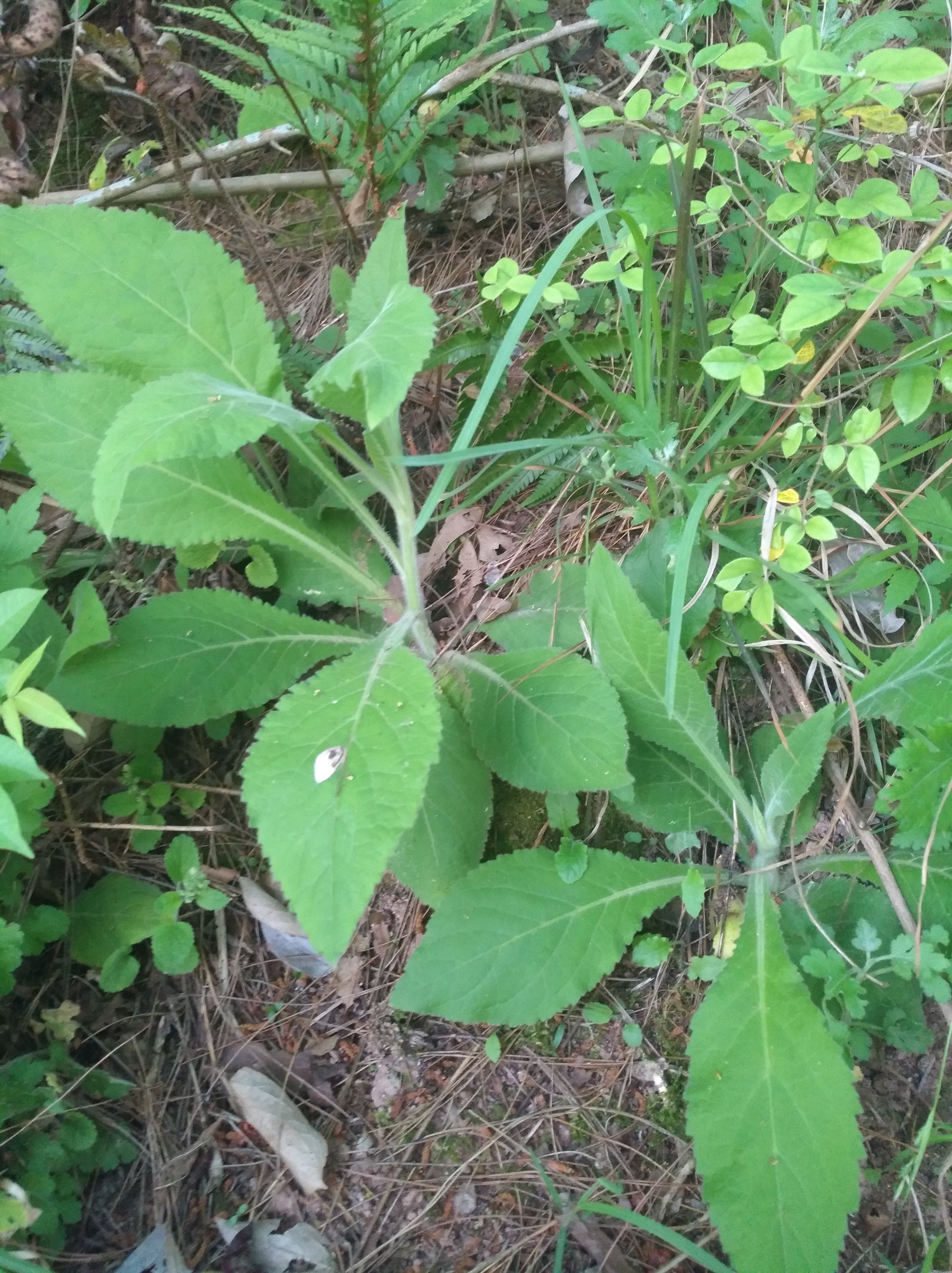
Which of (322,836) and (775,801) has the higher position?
(322,836)

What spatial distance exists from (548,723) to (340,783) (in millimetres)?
414

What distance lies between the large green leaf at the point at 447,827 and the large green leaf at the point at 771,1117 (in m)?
0.49

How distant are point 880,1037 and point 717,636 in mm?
789

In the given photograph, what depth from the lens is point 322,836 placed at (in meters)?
1.14

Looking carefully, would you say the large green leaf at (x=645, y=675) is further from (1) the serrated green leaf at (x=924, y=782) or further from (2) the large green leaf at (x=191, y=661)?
(2) the large green leaf at (x=191, y=661)

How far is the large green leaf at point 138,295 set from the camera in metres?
1.35

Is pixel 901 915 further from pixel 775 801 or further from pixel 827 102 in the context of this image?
pixel 827 102

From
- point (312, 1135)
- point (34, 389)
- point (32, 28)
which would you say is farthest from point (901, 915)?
point (32, 28)

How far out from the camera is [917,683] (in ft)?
4.59

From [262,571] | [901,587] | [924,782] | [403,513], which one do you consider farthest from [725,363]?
[262,571]

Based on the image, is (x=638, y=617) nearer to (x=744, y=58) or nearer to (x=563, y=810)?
(x=563, y=810)

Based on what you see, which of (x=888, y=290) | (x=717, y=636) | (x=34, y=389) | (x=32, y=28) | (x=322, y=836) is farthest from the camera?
(x=32, y=28)

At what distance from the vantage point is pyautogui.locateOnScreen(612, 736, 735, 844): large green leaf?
1.53m

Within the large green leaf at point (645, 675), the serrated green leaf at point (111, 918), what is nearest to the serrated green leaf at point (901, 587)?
the large green leaf at point (645, 675)
